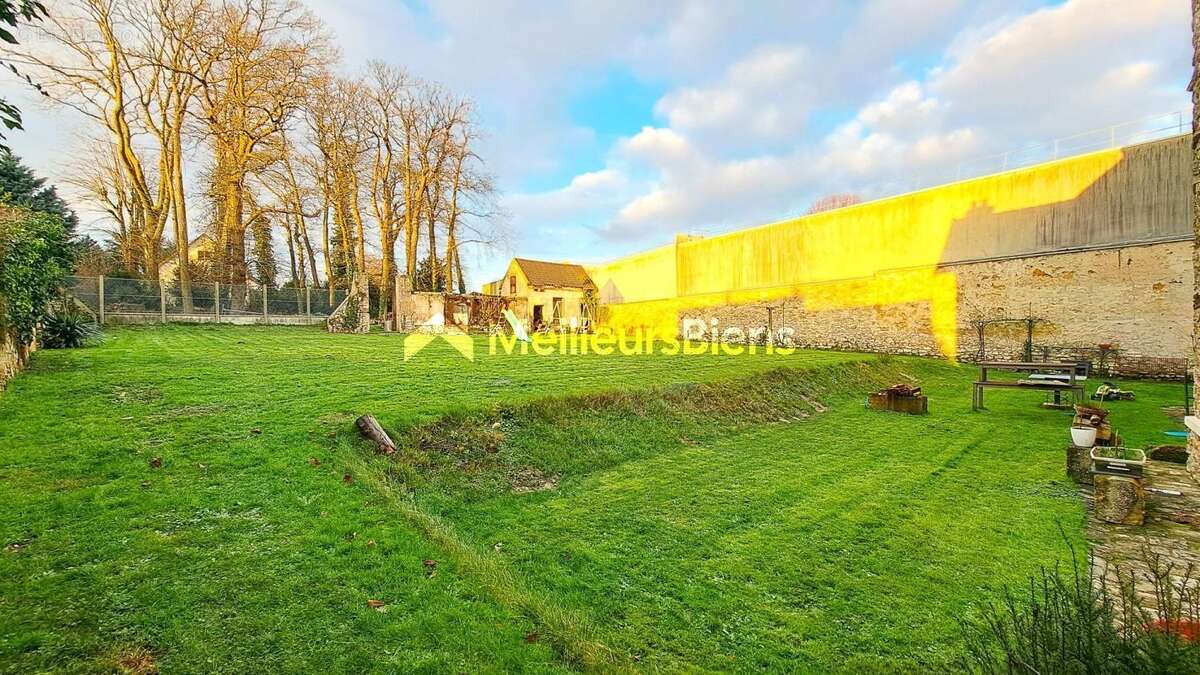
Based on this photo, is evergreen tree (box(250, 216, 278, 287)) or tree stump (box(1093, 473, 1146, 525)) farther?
evergreen tree (box(250, 216, 278, 287))

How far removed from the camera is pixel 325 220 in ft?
86.2

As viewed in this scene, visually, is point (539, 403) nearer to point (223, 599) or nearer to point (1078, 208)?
point (223, 599)

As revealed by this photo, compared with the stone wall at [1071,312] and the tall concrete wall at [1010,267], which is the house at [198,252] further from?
the stone wall at [1071,312]

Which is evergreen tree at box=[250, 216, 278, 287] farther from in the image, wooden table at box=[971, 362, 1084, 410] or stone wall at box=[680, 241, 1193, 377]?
wooden table at box=[971, 362, 1084, 410]

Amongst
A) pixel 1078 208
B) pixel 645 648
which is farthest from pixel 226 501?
pixel 1078 208

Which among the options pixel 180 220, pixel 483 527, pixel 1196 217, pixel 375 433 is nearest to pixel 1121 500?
pixel 1196 217

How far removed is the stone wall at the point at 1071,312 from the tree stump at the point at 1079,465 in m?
12.9

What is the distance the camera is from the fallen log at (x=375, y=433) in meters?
5.54

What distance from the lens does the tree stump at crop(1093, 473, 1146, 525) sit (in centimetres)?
430

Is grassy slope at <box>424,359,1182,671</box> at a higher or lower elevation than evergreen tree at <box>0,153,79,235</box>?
lower

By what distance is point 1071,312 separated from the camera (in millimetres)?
15516

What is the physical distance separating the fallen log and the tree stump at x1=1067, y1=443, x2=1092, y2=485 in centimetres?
791

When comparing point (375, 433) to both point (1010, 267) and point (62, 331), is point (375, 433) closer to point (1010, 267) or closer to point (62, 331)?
point (62, 331)

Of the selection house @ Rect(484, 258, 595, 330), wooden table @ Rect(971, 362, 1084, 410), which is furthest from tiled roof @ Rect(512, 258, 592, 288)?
wooden table @ Rect(971, 362, 1084, 410)
